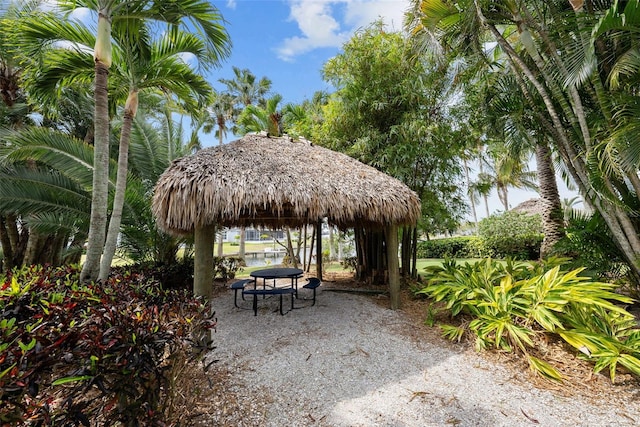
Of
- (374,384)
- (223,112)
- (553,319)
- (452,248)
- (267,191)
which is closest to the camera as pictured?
(374,384)

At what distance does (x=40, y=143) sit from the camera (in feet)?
17.6

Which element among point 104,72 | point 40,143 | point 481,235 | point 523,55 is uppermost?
point 523,55

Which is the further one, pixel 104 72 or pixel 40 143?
pixel 40 143

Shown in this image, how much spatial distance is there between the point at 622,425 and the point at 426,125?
6.09 m

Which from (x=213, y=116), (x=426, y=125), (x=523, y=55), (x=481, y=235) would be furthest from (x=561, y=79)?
(x=213, y=116)

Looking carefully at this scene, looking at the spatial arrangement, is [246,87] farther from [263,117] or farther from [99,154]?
[99,154]

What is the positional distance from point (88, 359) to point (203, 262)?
3.06 meters

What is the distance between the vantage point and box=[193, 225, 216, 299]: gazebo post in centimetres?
446

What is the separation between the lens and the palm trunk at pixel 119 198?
179 inches

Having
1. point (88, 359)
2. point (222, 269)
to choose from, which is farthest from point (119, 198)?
point (222, 269)

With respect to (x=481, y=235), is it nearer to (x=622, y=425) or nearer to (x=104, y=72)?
(x=622, y=425)

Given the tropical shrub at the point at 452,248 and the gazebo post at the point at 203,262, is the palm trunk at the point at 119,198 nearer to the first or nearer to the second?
the gazebo post at the point at 203,262

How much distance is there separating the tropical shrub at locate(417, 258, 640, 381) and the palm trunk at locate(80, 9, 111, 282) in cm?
542

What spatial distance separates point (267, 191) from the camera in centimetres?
465
